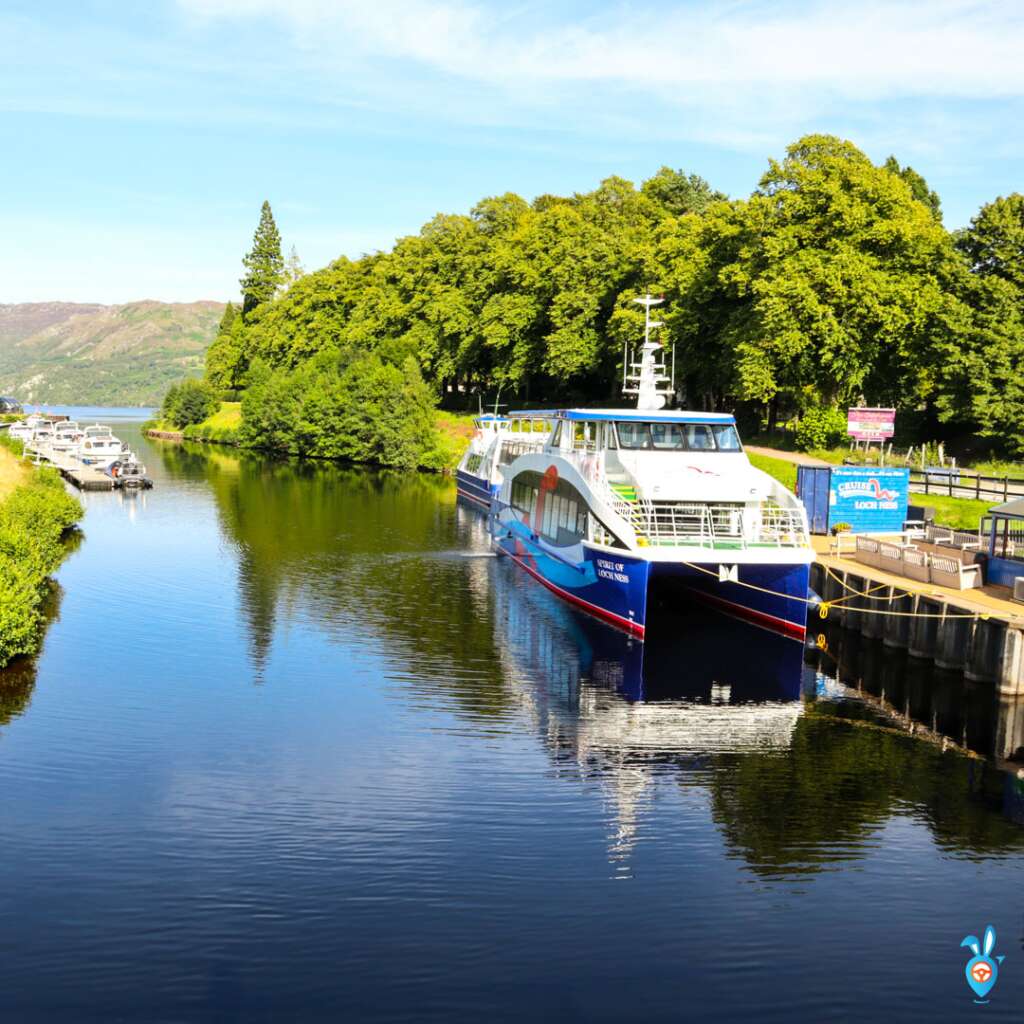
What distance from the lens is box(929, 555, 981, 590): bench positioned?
34.1m

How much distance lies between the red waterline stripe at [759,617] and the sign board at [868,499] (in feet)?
28.9

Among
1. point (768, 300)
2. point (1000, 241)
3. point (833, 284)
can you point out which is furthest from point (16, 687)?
point (1000, 241)

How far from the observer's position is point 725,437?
131 feet

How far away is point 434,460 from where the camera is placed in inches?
4171

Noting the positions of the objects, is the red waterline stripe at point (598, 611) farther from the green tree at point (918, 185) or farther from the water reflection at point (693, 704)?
the green tree at point (918, 185)

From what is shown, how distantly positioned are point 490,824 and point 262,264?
173068 millimetres

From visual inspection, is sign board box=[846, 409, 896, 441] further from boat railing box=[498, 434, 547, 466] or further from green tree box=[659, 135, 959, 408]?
boat railing box=[498, 434, 547, 466]

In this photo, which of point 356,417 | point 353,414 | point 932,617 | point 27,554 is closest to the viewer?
point 932,617

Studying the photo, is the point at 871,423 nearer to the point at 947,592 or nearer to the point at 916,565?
the point at 916,565

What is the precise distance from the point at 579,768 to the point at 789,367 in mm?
51706

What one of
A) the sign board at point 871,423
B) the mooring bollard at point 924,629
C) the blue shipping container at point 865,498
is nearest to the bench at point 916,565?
the mooring bollard at point 924,629

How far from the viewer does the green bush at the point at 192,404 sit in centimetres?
16612

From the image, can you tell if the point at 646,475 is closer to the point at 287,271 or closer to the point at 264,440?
the point at 264,440

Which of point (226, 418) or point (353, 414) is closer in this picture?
point (353, 414)
